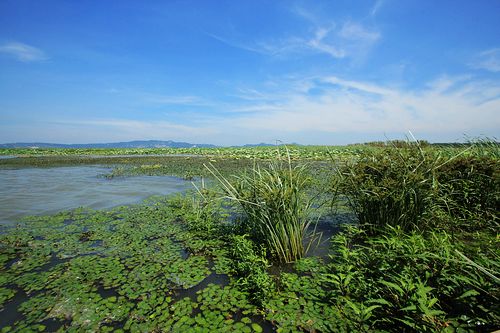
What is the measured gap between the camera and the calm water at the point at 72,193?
325 inches

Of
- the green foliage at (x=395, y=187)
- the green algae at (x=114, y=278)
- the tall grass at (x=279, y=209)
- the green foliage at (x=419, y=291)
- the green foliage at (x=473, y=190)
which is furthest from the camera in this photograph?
the green foliage at (x=473, y=190)

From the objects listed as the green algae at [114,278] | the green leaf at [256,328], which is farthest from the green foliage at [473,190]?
the green algae at [114,278]

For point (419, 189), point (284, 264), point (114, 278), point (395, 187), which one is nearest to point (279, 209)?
point (284, 264)

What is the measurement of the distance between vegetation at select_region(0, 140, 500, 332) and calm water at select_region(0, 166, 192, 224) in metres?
2.05

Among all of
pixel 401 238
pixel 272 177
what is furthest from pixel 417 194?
pixel 272 177

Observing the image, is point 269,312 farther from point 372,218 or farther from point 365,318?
point 372,218

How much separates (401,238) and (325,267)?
127 cm

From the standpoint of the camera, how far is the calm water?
27.1 feet

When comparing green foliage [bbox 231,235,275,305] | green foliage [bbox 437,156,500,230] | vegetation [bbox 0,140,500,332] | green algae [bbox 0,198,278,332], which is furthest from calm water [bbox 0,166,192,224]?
green foliage [bbox 437,156,500,230]

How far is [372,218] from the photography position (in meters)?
4.88

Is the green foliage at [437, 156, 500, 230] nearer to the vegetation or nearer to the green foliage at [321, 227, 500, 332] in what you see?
the vegetation

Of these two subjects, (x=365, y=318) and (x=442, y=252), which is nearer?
(x=365, y=318)

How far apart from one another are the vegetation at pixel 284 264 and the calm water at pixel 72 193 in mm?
2048

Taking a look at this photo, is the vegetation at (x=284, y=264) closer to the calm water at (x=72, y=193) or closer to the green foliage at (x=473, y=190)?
the green foliage at (x=473, y=190)
